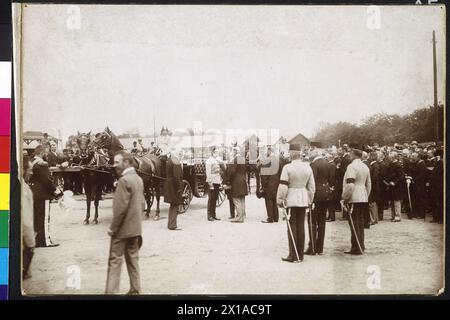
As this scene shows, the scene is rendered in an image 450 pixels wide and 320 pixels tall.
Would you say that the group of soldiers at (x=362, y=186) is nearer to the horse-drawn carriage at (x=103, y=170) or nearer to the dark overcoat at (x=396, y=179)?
the dark overcoat at (x=396, y=179)

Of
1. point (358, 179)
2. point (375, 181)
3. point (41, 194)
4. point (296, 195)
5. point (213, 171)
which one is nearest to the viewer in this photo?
point (296, 195)

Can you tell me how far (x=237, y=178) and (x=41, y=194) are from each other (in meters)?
2.13

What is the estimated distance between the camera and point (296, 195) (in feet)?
17.1

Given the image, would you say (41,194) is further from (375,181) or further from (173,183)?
(375,181)

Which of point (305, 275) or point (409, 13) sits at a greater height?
point (409, 13)

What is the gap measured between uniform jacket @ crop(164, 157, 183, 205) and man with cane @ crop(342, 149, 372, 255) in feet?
5.91

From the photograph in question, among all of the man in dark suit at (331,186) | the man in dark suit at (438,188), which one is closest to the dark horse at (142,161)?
the man in dark suit at (331,186)

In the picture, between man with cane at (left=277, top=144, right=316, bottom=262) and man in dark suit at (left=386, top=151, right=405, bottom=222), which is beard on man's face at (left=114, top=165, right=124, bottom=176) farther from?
man in dark suit at (left=386, top=151, right=405, bottom=222)

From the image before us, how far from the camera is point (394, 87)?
17.8 ft

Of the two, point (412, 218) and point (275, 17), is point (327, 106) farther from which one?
point (412, 218)

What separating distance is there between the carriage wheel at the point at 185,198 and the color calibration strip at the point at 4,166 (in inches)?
72.7

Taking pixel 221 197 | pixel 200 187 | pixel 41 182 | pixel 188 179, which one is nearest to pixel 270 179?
pixel 221 197

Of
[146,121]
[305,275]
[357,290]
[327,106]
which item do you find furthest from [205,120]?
[357,290]
